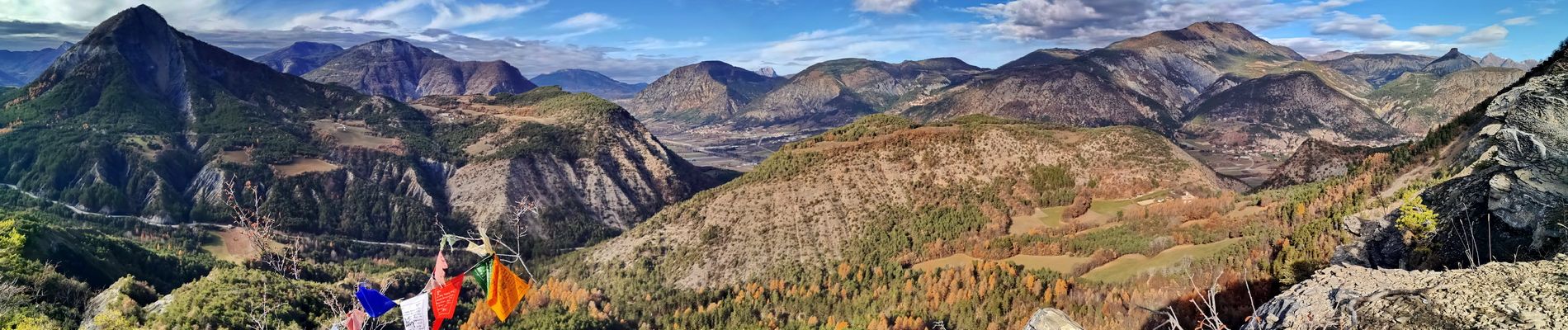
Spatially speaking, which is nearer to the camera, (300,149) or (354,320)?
(354,320)

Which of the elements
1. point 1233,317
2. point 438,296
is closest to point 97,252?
point 438,296

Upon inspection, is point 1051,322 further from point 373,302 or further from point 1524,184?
point 373,302

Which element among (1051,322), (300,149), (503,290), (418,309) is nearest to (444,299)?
(418,309)

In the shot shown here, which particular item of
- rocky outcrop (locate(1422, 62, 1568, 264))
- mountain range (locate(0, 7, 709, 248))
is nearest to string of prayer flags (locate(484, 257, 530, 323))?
rocky outcrop (locate(1422, 62, 1568, 264))

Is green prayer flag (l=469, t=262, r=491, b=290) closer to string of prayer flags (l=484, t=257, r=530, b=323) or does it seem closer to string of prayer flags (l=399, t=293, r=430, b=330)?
string of prayer flags (l=484, t=257, r=530, b=323)

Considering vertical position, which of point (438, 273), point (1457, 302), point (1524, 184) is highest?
point (1524, 184)
